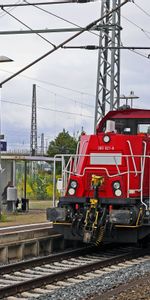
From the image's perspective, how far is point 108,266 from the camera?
12.7 meters

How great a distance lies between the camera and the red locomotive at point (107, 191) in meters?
13.1

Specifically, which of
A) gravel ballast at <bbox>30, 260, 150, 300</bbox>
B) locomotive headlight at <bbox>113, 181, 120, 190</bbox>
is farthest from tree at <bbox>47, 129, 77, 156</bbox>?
gravel ballast at <bbox>30, 260, 150, 300</bbox>

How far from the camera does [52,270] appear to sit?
11.8m

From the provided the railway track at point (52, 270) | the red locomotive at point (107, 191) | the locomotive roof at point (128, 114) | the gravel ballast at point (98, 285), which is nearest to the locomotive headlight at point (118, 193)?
the red locomotive at point (107, 191)

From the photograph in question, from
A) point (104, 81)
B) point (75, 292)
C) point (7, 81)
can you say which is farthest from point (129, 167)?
point (104, 81)

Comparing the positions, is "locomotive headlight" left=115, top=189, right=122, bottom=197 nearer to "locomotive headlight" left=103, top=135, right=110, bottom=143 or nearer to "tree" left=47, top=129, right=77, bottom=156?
"locomotive headlight" left=103, top=135, right=110, bottom=143

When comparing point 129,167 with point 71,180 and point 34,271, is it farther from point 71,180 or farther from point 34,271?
point 34,271

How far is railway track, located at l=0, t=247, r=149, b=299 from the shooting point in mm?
9734

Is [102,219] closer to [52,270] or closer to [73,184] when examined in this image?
[73,184]

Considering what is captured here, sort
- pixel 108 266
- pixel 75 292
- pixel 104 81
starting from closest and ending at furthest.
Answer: pixel 75 292 → pixel 108 266 → pixel 104 81

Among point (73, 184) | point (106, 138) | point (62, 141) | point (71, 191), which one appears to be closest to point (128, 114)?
point (106, 138)

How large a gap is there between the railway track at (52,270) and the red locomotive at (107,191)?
0.56m

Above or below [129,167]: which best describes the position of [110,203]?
below

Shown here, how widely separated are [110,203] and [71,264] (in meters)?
1.68
